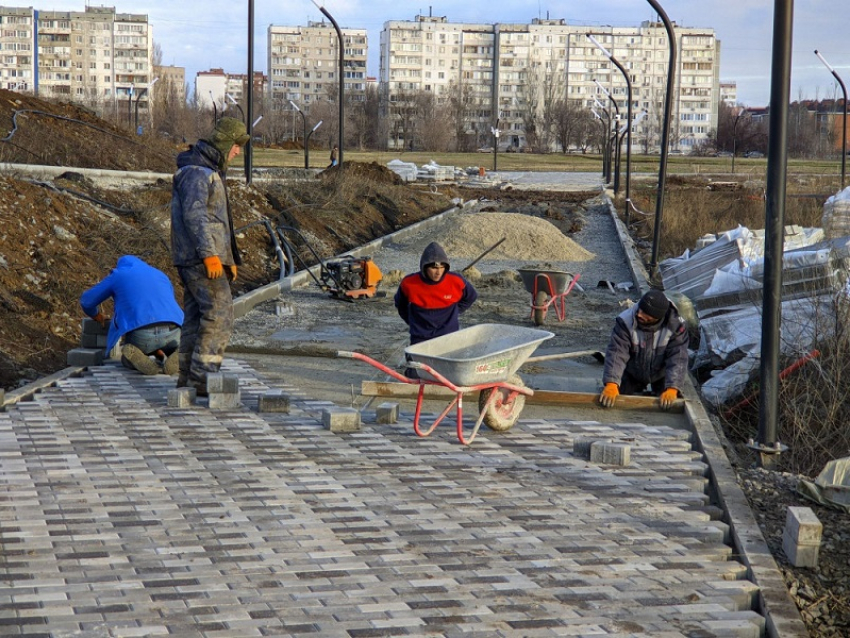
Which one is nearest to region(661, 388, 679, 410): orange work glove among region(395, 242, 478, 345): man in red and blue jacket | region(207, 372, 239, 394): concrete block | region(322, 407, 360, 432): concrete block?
region(395, 242, 478, 345): man in red and blue jacket

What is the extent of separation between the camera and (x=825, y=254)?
31.6 feet

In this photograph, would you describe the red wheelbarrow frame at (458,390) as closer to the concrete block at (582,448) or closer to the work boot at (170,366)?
the concrete block at (582,448)

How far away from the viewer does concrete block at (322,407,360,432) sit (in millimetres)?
6844

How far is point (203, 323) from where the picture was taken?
24.6ft

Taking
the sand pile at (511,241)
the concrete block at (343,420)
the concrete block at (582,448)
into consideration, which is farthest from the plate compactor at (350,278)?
the concrete block at (582,448)

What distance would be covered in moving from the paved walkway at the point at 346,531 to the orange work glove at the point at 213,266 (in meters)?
0.93

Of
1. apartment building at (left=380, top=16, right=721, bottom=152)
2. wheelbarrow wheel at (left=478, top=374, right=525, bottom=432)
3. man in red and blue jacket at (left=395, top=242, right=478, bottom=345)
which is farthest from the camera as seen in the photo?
apartment building at (left=380, top=16, right=721, bottom=152)

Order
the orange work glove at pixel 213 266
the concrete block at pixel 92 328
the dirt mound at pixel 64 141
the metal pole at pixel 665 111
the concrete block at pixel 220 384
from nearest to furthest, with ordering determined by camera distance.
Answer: the orange work glove at pixel 213 266
the concrete block at pixel 220 384
the concrete block at pixel 92 328
the metal pole at pixel 665 111
the dirt mound at pixel 64 141

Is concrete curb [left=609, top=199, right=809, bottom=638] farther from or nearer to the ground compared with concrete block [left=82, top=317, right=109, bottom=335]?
nearer to the ground

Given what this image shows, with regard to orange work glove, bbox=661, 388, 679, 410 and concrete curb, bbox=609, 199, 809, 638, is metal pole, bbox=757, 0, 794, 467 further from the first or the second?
orange work glove, bbox=661, 388, 679, 410

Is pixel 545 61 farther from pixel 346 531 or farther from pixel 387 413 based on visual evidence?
pixel 346 531

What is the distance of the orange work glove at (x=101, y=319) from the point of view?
8646 millimetres

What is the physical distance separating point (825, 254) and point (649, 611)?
632 centimetres

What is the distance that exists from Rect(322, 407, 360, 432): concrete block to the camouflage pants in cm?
110
